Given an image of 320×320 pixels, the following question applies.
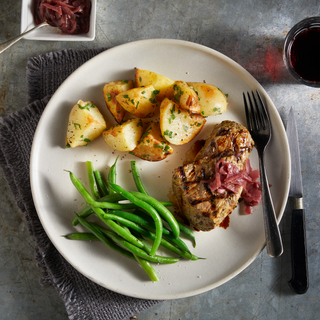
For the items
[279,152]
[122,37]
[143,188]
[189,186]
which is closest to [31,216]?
[143,188]

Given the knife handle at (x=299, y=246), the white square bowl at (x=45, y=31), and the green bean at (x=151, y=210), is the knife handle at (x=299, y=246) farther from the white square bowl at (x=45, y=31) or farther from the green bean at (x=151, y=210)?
the white square bowl at (x=45, y=31)

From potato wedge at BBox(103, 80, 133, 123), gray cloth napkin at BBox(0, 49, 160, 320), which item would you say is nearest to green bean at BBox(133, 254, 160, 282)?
gray cloth napkin at BBox(0, 49, 160, 320)

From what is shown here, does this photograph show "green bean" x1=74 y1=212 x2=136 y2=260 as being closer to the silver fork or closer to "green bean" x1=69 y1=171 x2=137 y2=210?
"green bean" x1=69 y1=171 x2=137 y2=210

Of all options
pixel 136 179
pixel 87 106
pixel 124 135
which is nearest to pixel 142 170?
pixel 136 179

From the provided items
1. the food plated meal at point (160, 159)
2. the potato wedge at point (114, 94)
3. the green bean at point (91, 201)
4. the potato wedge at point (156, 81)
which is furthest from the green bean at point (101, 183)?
the potato wedge at point (156, 81)

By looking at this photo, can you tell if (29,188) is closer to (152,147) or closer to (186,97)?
(152,147)

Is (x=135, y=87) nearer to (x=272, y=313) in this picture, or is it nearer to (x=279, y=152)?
(x=279, y=152)
